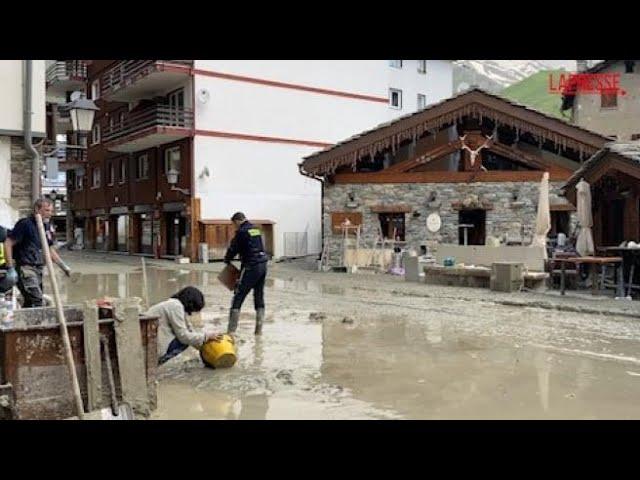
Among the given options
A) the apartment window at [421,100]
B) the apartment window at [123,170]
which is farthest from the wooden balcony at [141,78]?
the apartment window at [421,100]

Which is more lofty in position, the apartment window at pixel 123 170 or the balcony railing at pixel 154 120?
the balcony railing at pixel 154 120

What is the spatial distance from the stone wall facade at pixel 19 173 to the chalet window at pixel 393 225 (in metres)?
14.6

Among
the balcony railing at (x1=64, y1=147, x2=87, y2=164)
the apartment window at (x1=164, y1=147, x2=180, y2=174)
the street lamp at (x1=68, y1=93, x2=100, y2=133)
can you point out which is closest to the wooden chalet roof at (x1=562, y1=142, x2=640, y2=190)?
the street lamp at (x1=68, y1=93, x2=100, y2=133)

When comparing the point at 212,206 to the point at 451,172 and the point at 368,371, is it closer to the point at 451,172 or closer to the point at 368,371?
the point at 451,172

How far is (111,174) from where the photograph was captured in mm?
37844

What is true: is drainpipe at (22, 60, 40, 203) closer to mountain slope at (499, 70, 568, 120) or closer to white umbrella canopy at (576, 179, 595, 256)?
white umbrella canopy at (576, 179, 595, 256)

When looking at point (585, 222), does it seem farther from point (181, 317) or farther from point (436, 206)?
point (181, 317)

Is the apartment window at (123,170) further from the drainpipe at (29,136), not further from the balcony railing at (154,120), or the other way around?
the drainpipe at (29,136)

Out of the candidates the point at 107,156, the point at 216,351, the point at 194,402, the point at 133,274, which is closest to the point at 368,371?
the point at 216,351

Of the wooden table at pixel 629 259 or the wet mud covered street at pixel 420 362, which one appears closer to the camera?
the wet mud covered street at pixel 420 362

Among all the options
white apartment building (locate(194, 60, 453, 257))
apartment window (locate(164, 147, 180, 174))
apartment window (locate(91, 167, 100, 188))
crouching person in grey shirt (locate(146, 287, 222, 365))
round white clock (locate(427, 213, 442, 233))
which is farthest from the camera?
apartment window (locate(91, 167, 100, 188))

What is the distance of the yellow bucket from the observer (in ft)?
25.8

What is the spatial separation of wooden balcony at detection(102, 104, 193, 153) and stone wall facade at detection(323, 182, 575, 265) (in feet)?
26.4

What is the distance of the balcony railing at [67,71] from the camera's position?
1576 inches
